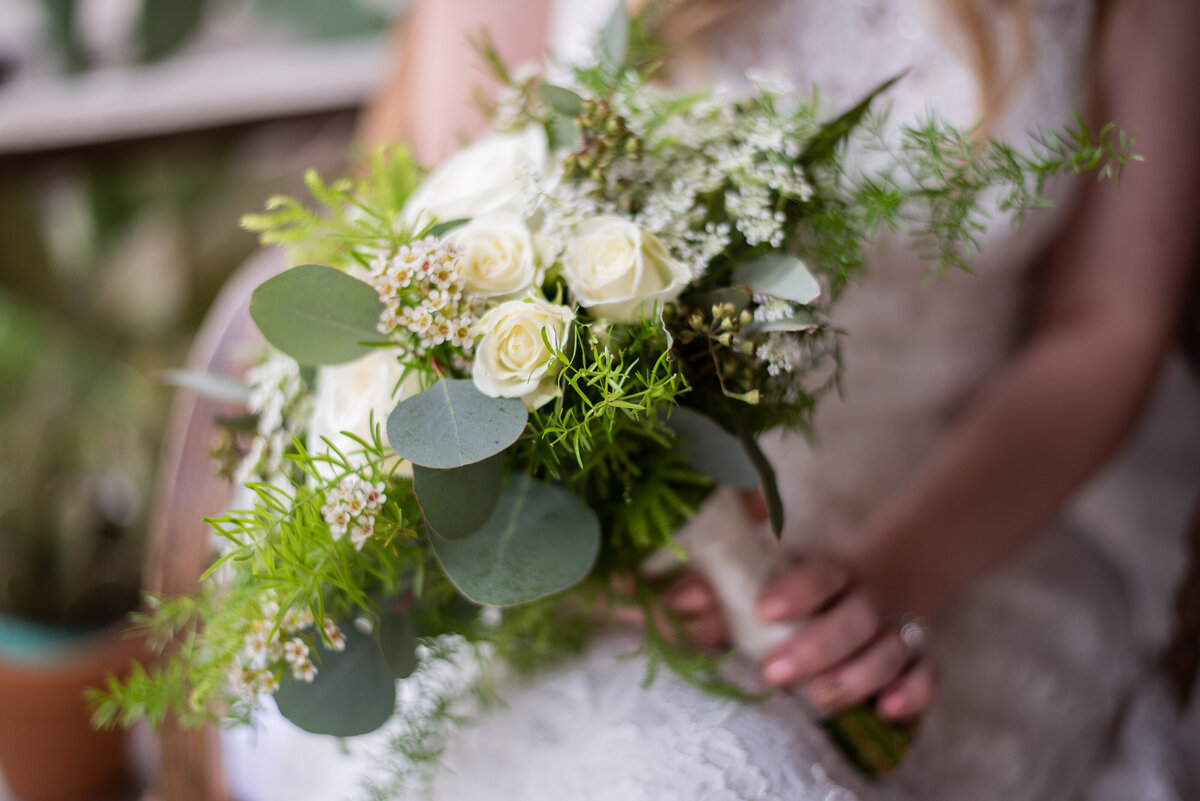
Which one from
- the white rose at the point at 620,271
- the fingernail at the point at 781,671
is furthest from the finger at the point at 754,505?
the white rose at the point at 620,271

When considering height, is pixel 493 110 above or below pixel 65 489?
above

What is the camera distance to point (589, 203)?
0.46 meters

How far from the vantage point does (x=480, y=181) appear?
0.48 m

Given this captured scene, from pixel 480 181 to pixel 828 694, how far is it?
45 cm

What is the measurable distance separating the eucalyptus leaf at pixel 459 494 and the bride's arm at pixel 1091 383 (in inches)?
17.2

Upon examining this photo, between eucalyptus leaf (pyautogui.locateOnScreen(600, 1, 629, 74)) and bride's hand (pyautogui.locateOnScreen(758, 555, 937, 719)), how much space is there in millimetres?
405

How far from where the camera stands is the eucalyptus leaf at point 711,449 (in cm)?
46

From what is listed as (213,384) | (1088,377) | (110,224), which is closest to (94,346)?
(110,224)

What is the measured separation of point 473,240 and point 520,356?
8 cm

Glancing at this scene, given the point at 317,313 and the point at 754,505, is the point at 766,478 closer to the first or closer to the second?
the point at 754,505

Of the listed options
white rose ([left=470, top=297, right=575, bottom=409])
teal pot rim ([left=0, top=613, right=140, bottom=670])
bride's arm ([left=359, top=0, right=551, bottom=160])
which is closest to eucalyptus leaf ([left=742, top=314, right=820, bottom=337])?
white rose ([left=470, top=297, right=575, bottom=409])

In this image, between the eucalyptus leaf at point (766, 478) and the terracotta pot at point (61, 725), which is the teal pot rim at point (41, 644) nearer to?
the terracotta pot at point (61, 725)

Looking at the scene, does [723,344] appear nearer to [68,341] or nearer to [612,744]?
[612,744]

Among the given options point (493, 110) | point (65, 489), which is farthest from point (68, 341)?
point (493, 110)
